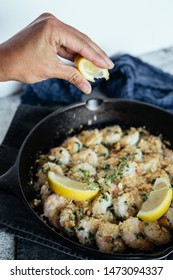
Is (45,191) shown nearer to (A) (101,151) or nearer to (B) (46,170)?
(B) (46,170)

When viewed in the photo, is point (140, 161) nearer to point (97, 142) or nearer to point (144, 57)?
point (97, 142)

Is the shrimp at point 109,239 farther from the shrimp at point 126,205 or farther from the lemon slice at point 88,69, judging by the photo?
the lemon slice at point 88,69

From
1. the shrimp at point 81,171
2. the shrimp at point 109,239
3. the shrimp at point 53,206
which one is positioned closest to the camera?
the shrimp at point 109,239

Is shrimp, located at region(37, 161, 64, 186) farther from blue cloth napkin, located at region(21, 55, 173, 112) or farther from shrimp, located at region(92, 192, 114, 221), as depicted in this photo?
blue cloth napkin, located at region(21, 55, 173, 112)

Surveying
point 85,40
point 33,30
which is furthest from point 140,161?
point 33,30

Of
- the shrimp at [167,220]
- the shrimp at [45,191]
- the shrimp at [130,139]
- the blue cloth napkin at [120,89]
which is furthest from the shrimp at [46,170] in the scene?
the blue cloth napkin at [120,89]

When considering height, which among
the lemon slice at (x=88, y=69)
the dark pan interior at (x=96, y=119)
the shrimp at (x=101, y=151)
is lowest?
the shrimp at (x=101, y=151)

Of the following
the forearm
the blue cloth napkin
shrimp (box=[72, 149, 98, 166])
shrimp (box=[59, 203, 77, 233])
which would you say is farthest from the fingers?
the blue cloth napkin
